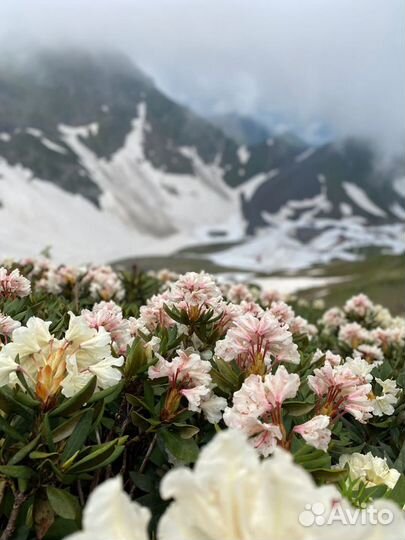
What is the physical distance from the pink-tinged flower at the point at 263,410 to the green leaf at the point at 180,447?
0.80 ft

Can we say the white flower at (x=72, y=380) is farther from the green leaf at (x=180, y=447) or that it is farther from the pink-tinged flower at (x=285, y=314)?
the pink-tinged flower at (x=285, y=314)

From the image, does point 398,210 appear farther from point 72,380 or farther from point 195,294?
point 72,380

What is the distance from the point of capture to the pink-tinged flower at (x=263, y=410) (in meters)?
1.86

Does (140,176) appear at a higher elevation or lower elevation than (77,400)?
higher

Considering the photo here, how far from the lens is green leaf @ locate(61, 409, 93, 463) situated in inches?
72.6

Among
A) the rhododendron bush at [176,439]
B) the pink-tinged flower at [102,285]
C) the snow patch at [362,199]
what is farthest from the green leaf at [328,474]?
the snow patch at [362,199]

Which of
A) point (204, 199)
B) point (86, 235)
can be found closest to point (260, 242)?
point (204, 199)

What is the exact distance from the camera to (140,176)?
130 meters

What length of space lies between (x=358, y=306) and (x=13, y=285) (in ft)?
16.2

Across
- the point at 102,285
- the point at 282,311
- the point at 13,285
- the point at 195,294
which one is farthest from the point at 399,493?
the point at 102,285

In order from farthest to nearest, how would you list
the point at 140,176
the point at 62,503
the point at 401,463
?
1. the point at 140,176
2. the point at 401,463
3. the point at 62,503

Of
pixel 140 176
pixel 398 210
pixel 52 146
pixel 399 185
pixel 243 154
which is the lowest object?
pixel 398 210

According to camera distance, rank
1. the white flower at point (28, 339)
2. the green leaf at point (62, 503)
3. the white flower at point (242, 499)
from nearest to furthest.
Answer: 1. the white flower at point (242, 499)
2. the green leaf at point (62, 503)
3. the white flower at point (28, 339)

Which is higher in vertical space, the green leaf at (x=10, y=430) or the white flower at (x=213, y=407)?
the green leaf at (x=10, y=430)
